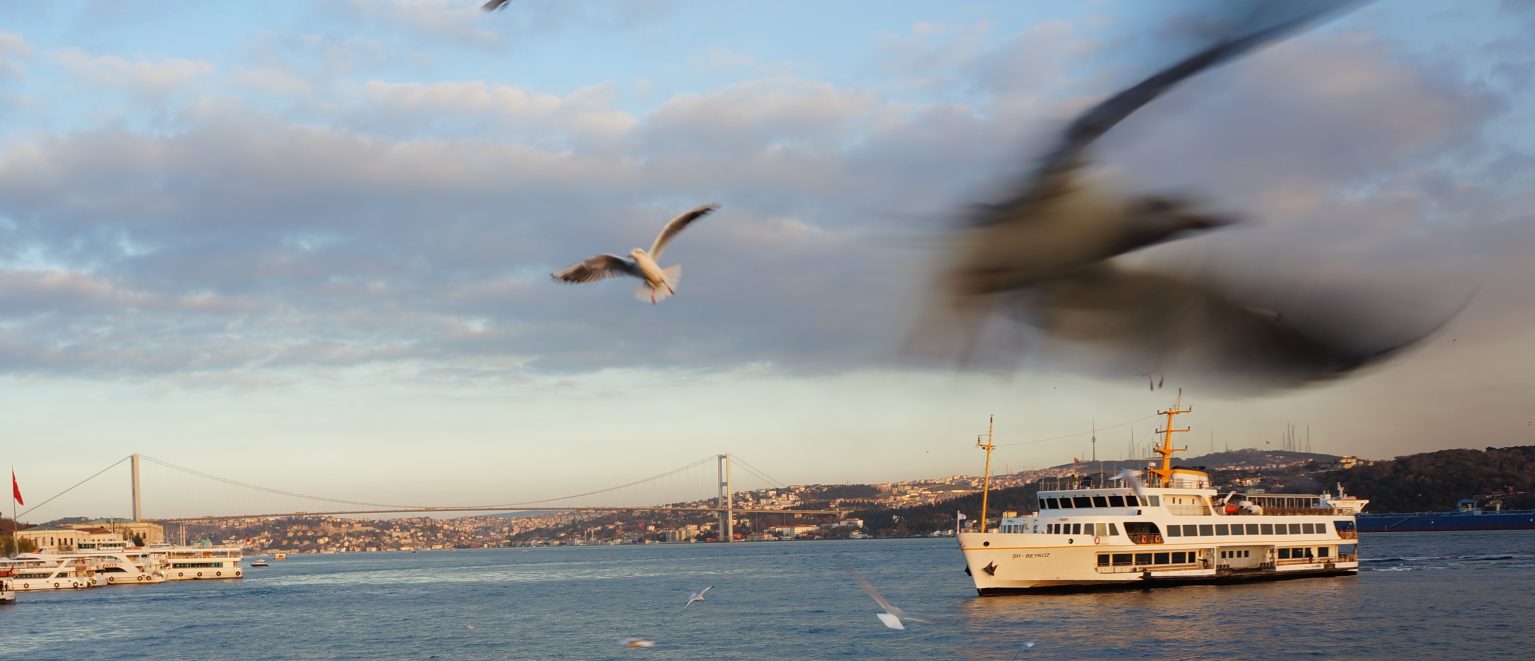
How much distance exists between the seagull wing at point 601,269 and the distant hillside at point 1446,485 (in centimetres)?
18785

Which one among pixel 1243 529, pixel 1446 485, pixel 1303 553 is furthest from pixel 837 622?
pixel 1446 485

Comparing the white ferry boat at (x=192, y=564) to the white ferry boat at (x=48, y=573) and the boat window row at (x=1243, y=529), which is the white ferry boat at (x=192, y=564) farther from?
the boat window row at (x=1243, y=529)

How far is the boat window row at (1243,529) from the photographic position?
194 feet

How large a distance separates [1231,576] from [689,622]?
83.3ft

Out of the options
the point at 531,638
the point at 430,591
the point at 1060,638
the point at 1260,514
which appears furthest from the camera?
the point at 430,591

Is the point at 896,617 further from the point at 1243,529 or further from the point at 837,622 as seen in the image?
the point at 1243,529

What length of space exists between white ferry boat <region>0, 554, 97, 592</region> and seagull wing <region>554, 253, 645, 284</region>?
98201 millimetres

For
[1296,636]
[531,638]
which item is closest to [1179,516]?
[1296,636]

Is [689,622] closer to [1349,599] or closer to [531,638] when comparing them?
[531,638]

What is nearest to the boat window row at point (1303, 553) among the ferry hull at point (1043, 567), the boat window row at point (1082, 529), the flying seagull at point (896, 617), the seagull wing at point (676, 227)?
the ferry hull at point (1043, 567)

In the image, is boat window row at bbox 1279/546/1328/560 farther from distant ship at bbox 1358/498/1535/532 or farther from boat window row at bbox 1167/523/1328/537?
distant ship at bbox 1358/498/1535/532

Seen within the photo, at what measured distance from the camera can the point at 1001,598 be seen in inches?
2283

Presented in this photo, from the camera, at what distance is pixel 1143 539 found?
188 ft

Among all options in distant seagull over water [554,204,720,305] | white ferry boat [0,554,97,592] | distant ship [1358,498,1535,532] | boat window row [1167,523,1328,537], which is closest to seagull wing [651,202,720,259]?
distant seagull over water [554,204,720,305]
